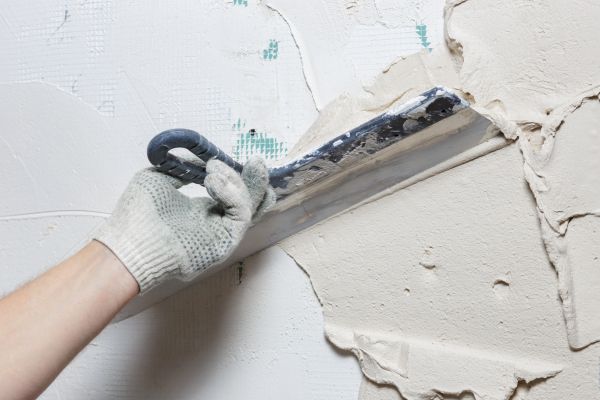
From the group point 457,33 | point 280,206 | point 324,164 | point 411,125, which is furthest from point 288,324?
point 457,33

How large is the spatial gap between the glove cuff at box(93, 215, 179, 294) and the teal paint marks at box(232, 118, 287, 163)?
0.31 m

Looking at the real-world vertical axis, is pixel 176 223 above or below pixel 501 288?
above

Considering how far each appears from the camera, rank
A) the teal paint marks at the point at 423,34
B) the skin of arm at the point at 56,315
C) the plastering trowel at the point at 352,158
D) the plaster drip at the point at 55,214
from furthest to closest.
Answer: the plaster drip at the point at 55,214, the teal paint marks at the point at 423,34, the plastering trowel at the point at 352,158, the skin of arm at the point at 56,315

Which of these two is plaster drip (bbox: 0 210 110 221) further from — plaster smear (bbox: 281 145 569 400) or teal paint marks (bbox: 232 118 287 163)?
plaster smear (bbox: 281 145 569 400)

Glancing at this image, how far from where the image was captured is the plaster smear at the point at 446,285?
120cm

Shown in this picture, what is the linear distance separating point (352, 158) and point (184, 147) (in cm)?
32

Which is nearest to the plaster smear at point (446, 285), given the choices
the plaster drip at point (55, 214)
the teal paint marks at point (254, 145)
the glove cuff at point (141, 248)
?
the teal paint marks at point (254, 145)

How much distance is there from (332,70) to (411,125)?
0.83 ft

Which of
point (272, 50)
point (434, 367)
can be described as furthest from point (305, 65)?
point (434, 367)

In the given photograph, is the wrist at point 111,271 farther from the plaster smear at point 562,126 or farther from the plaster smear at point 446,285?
the plaster smear at point 562,126

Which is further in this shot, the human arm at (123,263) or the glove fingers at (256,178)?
the glove fingers at (256,178)

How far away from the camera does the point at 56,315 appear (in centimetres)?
106

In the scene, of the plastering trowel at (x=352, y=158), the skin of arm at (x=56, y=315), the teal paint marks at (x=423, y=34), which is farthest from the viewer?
the teal paint marks at (x=423, y=34)

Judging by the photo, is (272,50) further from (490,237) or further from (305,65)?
(490,237)
